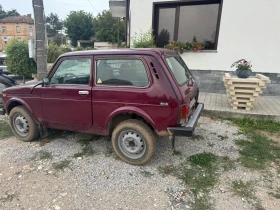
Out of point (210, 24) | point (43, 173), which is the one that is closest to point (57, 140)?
point (43, 173)

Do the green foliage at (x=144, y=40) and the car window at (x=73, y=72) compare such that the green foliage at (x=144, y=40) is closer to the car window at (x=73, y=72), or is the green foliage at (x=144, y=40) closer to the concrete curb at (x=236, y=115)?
the concrete curb at (x=236, y=115)

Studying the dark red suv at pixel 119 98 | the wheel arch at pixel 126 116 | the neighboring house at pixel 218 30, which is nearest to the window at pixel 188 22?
the neighboring house at pixel 218 30

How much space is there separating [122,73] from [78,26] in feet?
153

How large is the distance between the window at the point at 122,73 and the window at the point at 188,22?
4.88 m

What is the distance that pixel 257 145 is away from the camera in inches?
146

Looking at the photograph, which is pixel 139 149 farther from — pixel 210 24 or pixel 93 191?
pixel 210 24

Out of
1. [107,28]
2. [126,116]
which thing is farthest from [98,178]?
[107,28]

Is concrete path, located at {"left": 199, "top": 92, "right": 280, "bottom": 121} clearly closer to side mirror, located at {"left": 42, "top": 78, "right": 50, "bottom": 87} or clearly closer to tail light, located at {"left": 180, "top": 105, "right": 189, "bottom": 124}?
tail light, located at {"left": 180, "top": 105, "right": 189, "bottom": 124}

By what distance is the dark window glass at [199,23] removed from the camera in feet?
22.5

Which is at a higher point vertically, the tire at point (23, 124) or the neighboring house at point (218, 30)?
the neighboring house at point (218, 30)

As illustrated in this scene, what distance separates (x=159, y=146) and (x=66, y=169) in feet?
5.40

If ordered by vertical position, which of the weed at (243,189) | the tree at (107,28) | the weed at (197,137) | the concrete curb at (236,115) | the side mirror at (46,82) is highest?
the tree at (107,28)

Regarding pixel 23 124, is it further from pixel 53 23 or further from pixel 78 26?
pixel 53 23

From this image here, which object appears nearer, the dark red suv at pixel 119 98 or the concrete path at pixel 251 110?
the dark red suv at pixel 119 98
